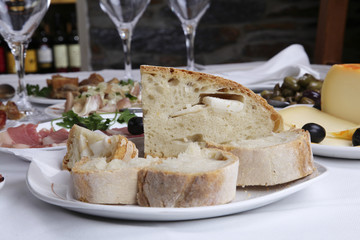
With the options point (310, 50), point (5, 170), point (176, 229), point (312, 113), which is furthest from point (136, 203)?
point (310, 50)

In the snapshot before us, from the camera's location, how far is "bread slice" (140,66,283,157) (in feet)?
2.89

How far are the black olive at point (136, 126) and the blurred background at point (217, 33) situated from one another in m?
2.88

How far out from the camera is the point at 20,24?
1.57 m

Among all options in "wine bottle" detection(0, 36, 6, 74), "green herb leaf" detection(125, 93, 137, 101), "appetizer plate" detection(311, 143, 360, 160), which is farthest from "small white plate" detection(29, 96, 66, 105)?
"wine bottle" detection(0, 36, 6, 74)

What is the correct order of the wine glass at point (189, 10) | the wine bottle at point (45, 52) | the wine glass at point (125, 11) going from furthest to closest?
1. the wine bottle at point (45, 52)
2. the wine glass at point (189, 10)
3. the wine glass at point (125, 11)

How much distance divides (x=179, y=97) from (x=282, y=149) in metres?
0.23

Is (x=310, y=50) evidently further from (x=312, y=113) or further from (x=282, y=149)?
(x=282, y=149)

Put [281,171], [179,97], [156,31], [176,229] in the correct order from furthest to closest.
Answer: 1. [156,31]
2. [179,97]
3. [281,171]
4. [176,229]

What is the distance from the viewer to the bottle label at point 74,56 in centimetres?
394

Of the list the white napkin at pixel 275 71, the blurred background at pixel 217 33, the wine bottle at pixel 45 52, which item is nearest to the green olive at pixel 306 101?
the white napkin at pixel 275 71

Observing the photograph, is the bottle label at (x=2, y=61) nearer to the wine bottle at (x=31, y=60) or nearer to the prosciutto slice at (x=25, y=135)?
the wine bottle at (x=31, y=60)

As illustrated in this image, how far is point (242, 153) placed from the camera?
30.2 inches

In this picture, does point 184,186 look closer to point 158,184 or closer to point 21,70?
point 158,184

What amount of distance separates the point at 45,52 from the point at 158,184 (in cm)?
284
